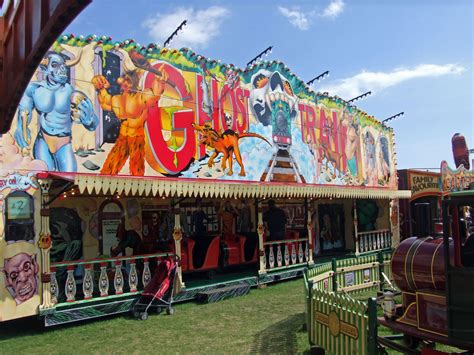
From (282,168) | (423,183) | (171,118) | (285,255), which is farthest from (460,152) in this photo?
(171,118)

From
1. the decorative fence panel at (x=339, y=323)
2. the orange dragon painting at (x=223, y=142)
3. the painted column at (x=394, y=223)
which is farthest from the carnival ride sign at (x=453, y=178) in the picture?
the decorative fence panel at (x=339, y=323)

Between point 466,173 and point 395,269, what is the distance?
20.7 meters

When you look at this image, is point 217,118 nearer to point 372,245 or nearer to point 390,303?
point 390,303

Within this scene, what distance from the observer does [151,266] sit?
11.1 m

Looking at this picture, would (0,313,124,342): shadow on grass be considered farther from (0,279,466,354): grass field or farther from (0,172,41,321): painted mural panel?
(0,172,41,321): painted mural panel

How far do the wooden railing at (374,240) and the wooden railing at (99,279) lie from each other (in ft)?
31.4

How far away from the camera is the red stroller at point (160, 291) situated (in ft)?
30.3

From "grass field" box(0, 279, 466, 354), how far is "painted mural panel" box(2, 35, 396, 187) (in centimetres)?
332

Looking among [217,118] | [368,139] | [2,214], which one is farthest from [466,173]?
[2,214]

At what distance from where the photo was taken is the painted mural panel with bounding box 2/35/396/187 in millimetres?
9172

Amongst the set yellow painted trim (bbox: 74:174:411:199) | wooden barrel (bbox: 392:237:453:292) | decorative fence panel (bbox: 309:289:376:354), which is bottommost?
decorative fence panel (bbox: 309:289:376:354)

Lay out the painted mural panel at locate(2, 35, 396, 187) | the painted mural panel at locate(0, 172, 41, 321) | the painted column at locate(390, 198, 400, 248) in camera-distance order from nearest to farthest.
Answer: the painted mural panel at locate(0, 172, 41, 321)
the painted mural panel at locate(2, 35, 396, 187)
the painted column at locate(390, 198, 400, 248)

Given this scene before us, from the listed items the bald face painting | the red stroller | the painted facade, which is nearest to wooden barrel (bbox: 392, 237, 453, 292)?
the red stroller

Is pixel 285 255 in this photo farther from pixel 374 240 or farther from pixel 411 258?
pixel 411 258
